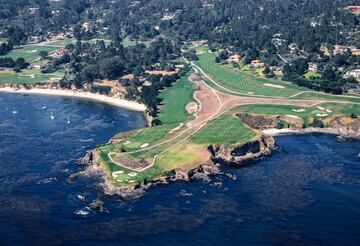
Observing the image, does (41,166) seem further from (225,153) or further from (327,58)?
(327,58)

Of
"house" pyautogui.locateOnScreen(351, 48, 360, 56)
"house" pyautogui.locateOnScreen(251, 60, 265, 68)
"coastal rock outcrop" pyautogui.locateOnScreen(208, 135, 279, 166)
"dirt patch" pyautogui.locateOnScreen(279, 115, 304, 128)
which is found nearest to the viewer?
"coastal rock outcrop" pyautogui.locateOnScreen(208, 135, 279, 166)

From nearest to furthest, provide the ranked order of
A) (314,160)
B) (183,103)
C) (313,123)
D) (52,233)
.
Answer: (52,233), (314,160), (313,123), (183,103)

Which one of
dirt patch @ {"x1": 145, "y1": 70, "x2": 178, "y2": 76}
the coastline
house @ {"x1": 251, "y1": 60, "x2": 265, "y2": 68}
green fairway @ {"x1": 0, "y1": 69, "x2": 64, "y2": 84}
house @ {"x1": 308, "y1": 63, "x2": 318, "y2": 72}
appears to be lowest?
green fairway @ {"x1": 0, "y1": 69, "x2": 64, "y2": 84}

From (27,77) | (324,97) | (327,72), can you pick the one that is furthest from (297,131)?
(27,77)

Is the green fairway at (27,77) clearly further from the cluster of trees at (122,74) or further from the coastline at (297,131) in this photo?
the coastline at (297,131)

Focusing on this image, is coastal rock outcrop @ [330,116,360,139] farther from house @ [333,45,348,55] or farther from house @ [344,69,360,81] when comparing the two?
house @ [333,45,348,55]

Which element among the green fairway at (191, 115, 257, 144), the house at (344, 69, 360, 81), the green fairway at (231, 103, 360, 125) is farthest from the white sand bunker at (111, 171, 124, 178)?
the house at (344, 69, 360, 81)

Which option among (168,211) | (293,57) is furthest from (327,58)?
(168,211)

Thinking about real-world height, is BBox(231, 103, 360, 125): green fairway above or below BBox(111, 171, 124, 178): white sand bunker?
above
